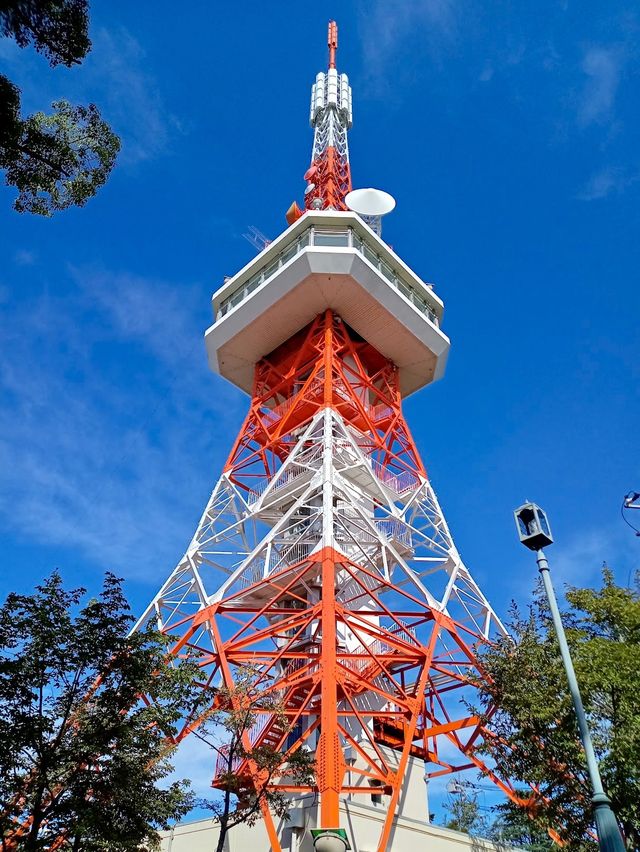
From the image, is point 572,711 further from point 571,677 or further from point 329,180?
point 329,180

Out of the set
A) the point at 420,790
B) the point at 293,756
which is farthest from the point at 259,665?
the point at 420,790

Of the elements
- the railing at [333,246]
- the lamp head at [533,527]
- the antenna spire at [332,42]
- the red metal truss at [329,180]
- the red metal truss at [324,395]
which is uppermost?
the antenna spire at [332,42]

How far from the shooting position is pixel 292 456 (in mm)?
24172

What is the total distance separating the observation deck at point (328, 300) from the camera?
27969 mm

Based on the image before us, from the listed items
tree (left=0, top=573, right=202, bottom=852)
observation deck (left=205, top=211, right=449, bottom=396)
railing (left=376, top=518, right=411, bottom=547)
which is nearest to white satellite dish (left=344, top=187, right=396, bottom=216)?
observation deck (left=205, top=211, right=449, bottom=396)

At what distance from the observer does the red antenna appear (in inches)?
1389

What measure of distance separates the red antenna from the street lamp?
82.4 ft

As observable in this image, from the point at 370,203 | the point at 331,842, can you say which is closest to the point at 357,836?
the point at 331,842

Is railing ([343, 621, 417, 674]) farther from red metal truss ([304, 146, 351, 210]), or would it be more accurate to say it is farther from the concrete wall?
red metal truss ([304, 146, 351, 210])

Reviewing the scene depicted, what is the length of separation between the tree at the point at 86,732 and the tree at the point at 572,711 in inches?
295

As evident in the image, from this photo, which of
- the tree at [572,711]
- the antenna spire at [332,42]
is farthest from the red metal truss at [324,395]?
the antenna spire at [332,42]

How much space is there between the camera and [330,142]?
126ft

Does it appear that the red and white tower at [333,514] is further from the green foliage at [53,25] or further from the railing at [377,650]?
the green foliage at [53,25]

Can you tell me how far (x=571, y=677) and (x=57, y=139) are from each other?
10292mm
